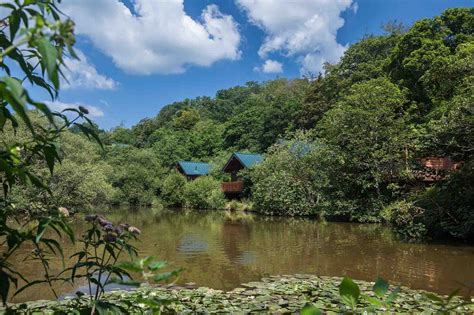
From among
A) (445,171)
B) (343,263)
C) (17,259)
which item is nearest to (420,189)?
(445,171)

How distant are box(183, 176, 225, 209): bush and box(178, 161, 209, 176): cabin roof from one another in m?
5.69

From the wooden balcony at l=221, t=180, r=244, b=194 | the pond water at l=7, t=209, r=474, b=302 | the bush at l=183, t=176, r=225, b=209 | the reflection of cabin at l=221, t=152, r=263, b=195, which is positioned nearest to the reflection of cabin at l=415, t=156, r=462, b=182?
the pond water at l=7, t=209, r=474, b=302

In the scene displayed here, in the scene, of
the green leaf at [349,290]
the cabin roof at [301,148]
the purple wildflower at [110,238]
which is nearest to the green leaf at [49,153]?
the purple wildflower at [110,238]

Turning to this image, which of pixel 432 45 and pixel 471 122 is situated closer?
pixel 471 122

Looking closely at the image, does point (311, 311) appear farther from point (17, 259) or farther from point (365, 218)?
point (365, 218)

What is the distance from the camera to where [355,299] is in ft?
2.72

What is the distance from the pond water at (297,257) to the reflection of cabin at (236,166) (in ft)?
42.3

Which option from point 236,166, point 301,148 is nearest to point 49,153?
point 301,148

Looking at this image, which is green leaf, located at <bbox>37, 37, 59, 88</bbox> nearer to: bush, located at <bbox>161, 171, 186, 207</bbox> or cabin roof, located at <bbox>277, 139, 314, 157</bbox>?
cabin roof, located at <bbox>277, 139, 314, 157</bbox>

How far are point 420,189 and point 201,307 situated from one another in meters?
11.8

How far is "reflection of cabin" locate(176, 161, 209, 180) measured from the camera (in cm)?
3684

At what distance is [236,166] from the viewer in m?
30.4

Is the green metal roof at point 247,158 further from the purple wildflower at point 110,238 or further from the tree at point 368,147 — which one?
the purple wildflower at point 110,238

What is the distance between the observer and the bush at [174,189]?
32094 millimetres
